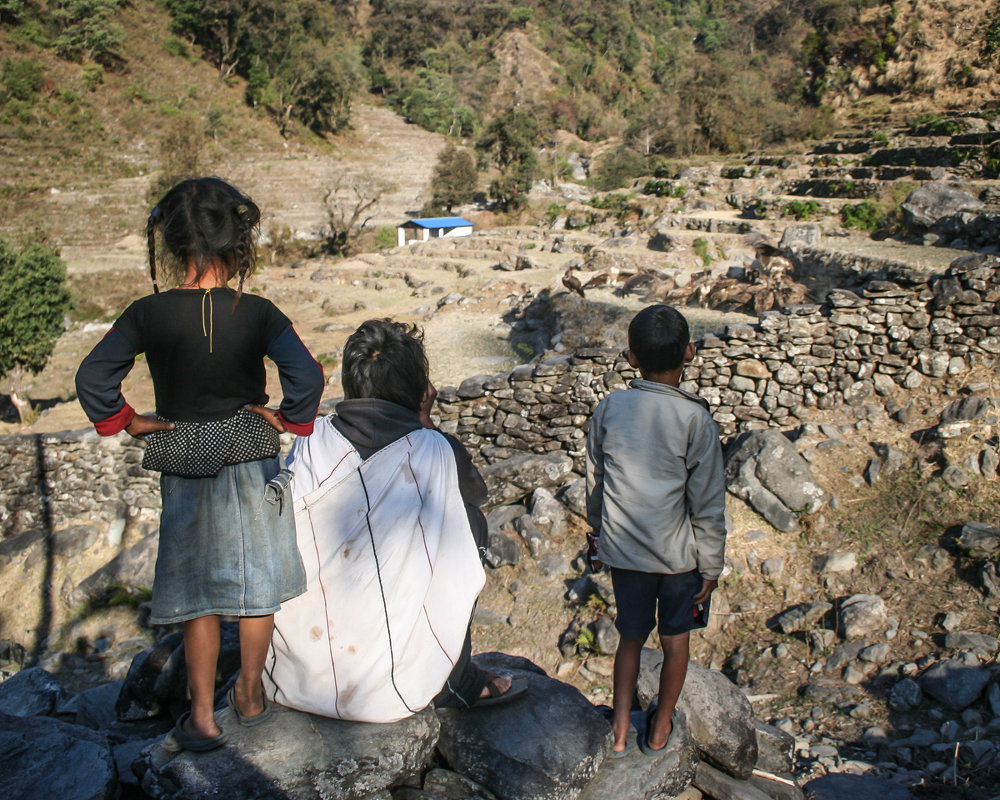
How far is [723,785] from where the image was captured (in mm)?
2264

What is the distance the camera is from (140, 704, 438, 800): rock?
1.72 metres

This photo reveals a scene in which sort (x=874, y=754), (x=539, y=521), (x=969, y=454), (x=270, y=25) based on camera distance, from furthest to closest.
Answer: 1. (x=270, y=25)
2. (x=539, y=521)
3. (x=969, y=454)
4. (x=874, y=754)

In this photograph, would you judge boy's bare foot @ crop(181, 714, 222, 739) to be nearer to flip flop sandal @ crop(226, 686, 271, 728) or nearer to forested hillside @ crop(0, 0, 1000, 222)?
flip flop sandal @ crop(226, 686, 271, 728)

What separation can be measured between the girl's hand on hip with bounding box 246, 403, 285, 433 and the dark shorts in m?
1.09

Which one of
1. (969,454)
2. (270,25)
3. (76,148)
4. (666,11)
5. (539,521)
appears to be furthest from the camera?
(666,11)

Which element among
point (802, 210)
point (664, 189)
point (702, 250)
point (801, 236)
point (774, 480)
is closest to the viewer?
point (774, 480)

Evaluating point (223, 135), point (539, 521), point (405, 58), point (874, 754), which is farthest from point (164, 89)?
point (874, 754)

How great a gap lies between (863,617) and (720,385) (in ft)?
8.16

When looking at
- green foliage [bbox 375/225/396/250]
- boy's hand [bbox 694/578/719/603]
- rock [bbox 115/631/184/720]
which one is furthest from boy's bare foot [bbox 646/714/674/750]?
green foliage [bbox 375/225/396/250]

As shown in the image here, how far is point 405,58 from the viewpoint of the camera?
55.2 meters

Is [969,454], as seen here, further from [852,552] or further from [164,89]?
[164,89]

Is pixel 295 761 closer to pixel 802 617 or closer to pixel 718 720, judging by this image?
pixel 718 720

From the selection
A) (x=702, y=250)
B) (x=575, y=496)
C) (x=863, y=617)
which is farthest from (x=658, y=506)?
(x=702, y=250)

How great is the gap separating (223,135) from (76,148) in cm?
692
